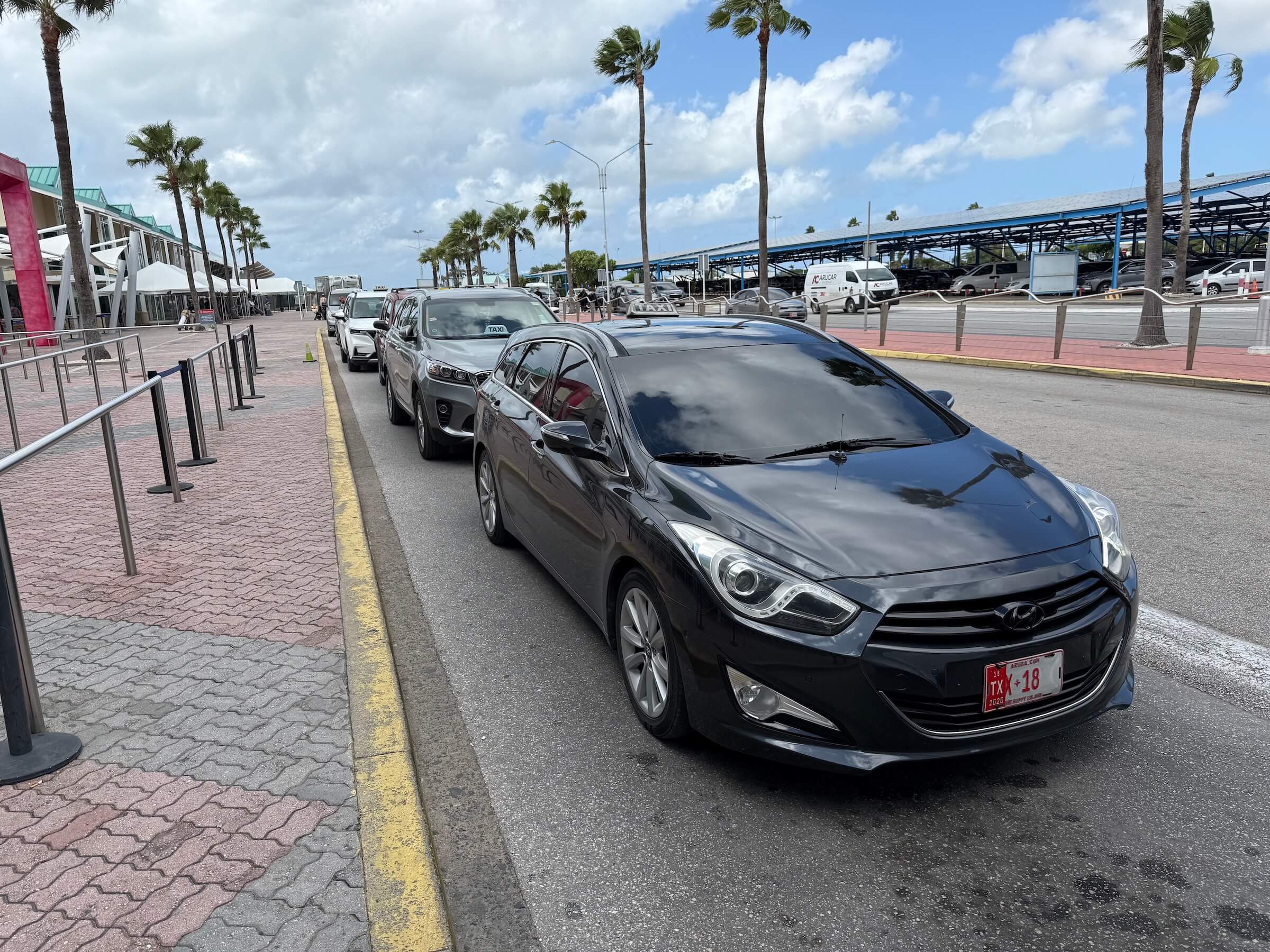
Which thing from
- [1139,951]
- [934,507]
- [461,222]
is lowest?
[1139,951]

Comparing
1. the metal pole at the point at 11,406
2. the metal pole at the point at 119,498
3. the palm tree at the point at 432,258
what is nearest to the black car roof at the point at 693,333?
the metal pole at the point at 119,498

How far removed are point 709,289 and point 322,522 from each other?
78.4 meters

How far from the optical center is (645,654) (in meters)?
3.58

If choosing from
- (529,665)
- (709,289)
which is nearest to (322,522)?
(529,665)

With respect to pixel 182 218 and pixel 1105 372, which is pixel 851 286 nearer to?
pixel 1105 372

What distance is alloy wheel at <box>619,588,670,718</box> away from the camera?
11.3 ft

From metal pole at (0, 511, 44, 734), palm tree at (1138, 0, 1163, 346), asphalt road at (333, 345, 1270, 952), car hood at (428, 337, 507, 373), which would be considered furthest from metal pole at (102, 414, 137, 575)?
palm tree at (1138, 0, 1163, 346)

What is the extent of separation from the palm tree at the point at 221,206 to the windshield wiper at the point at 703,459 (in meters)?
76.6

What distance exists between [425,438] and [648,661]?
612 centimetres

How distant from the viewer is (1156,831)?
2881 millimetres

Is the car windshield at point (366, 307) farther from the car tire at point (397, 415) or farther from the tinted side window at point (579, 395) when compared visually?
the tinted side window at point (579, 395)

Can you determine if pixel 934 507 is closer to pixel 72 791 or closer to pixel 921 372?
pixel 72 791

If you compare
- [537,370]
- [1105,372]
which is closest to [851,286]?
[1105,372]

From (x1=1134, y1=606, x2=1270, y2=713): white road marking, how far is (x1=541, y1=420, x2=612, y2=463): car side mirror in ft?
7.54
